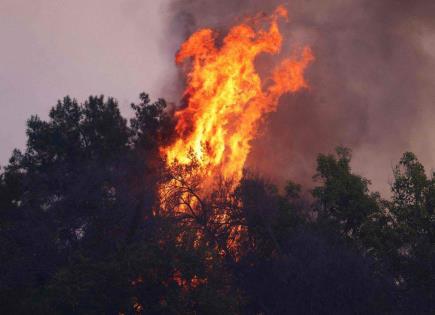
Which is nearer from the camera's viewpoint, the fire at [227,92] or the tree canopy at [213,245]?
the tree canopy at [213,245]

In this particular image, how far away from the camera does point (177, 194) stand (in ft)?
93.9

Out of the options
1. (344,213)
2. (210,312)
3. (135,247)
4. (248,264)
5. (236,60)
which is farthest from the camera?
(236,60)

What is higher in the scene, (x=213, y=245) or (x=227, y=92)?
(x=227, y=92)

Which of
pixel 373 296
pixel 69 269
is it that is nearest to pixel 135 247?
pixel 69 269

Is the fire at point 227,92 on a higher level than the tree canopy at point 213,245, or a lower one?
higher

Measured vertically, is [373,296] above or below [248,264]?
below

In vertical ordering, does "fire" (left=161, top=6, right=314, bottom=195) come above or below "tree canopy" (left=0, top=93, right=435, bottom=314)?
above

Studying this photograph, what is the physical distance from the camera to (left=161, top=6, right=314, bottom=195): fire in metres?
34.8

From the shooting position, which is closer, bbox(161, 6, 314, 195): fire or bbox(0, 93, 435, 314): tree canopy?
bbox(0, 93, 435, 314): tree canopy

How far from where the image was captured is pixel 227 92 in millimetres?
35344

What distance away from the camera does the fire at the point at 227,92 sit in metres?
34.8

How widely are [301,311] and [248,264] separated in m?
3.79

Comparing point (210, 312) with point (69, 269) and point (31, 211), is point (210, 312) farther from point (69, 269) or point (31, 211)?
point (31, 211)

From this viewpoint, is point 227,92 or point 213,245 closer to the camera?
point 213,245
